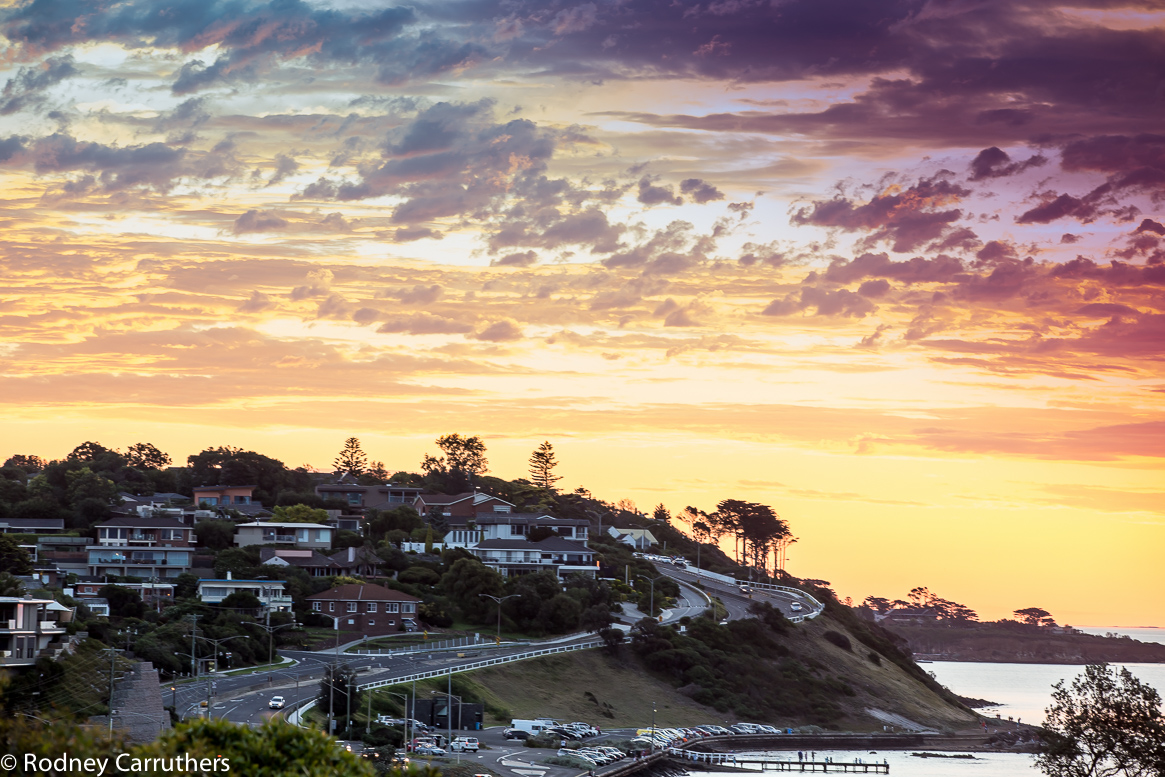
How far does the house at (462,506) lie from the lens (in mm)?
166250

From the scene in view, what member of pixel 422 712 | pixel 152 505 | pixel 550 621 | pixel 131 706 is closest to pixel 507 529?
pixel 550 621

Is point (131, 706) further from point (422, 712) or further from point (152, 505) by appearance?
point (152, 505)

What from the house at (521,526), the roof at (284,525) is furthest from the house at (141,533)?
the house at (521,526)

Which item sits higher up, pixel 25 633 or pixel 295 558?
pixel 295 558

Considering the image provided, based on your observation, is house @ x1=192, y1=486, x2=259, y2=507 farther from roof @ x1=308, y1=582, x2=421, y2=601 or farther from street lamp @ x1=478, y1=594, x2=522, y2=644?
street lamp @ x1=478, y1=594, x2=522, y2=644

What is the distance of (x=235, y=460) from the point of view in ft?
550

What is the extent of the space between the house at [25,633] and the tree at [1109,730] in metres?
56.2

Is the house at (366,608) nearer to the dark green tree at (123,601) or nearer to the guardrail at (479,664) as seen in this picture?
the guardrail at (479,664)

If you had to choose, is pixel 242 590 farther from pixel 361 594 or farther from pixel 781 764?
pixel 781 764

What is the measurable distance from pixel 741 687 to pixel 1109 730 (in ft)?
242

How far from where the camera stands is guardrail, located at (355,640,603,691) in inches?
3381

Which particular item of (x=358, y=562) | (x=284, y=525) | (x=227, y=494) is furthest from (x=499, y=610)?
(x=227, y=494)

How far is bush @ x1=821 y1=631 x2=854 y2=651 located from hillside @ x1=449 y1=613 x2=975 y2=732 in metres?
0.28

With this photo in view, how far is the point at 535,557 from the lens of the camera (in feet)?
474
